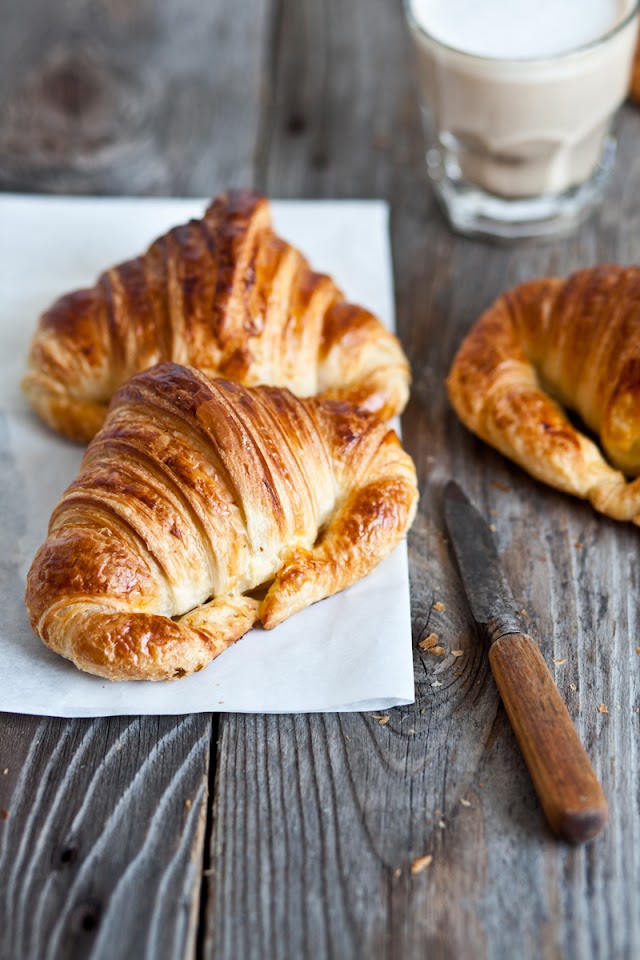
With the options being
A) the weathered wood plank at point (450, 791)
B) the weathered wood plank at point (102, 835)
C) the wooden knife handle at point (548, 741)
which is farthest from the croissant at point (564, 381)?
the weathered wood plank at point (102, 835)

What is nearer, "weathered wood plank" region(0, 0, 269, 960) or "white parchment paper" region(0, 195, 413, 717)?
"weathered wood plank" region(0, 0, 269, 960)

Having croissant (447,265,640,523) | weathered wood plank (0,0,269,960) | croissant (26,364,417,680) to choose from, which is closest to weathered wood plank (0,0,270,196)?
weathered wood plank (0,0,269,960)

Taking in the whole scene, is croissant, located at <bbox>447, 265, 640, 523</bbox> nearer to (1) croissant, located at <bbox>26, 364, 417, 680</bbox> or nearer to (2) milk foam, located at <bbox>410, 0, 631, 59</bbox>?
(1) croissant, located at <bbox>26, 364, 417, 680</bbox>

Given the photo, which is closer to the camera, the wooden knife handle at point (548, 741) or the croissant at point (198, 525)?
the wooden knife handle at point (548, 741)

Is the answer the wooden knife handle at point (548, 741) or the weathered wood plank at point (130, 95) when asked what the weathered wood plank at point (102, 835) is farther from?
the weathered wood plank at point (130, 95)

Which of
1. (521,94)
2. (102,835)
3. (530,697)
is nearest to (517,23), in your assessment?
(521,94)

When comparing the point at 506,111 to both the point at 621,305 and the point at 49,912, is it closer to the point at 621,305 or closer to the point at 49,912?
the point at 621,305

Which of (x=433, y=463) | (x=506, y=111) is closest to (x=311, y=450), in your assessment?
(x=433, y=463)
